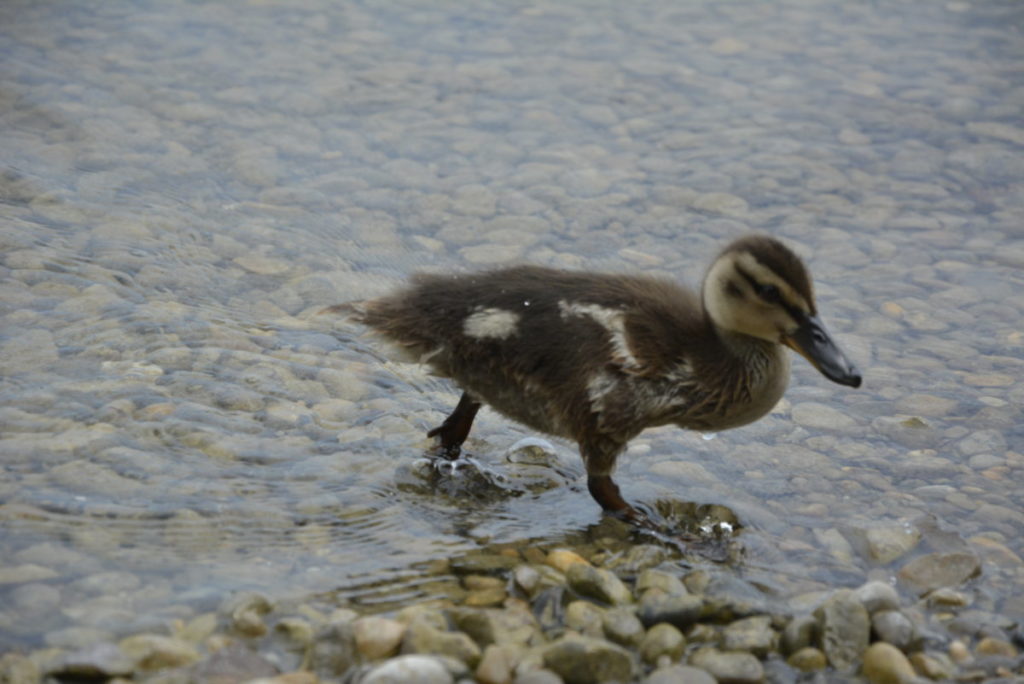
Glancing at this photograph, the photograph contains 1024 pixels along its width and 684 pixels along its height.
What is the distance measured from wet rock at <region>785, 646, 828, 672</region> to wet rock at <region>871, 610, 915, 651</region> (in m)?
0.24

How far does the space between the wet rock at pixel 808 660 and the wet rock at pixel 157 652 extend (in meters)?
1.95

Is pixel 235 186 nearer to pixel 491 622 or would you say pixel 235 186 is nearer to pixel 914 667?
pixel 491 622

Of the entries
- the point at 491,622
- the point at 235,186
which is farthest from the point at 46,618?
the point at 235,186

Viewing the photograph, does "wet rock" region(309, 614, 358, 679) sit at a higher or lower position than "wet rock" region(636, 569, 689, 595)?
higher

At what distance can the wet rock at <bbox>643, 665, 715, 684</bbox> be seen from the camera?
12.6 feet

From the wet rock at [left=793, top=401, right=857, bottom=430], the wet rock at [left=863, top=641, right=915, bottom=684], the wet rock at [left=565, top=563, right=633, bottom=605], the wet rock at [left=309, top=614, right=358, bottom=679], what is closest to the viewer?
the wet rock at [left=309, top=614, right=358, bottom=679]

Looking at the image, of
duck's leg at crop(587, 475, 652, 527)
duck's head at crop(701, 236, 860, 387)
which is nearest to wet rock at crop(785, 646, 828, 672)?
duck's leg at crop(587, 475, 652, 527)

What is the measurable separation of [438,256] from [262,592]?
149 inches

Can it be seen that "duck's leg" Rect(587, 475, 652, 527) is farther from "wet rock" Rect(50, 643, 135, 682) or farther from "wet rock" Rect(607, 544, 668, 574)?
"wet rock" Rect(50, 643, 135, 682)

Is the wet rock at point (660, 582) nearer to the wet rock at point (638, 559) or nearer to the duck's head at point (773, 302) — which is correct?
the wet rock at point (638, 559)

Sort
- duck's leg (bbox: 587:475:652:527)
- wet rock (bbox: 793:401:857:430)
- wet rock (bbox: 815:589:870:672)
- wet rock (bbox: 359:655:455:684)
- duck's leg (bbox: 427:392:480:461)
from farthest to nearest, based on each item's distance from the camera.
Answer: wet rock (bbox: 793:401:857:430), duck's leg (bbox: 427:392:480:461), duck's leg (bbox: 587:475:652:527), wet rock (bbox: 815:589:870:672), wet rock (bbox: 359:655:455:684)

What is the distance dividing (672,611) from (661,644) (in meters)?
0.17

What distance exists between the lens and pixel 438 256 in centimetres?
774

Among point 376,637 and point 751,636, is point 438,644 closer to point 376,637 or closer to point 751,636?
point 376,637
